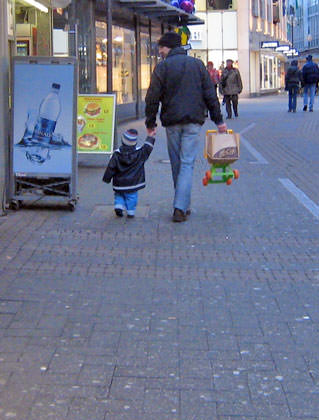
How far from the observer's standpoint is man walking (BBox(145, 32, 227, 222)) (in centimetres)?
801

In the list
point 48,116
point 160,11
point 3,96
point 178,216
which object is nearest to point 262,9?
point 160,11

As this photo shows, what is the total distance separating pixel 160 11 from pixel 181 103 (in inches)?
660

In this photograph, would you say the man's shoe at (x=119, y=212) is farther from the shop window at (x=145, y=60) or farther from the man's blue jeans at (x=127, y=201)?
the shop window at (x=145, y=60)

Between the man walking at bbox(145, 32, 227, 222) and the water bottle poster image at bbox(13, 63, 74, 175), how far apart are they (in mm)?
1058

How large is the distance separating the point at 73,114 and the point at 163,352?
453 centimetres

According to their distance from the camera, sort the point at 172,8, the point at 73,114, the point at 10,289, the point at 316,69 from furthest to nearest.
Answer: the point at 316,69
the point at 172,8
the point at 73,114
the point at 10,289

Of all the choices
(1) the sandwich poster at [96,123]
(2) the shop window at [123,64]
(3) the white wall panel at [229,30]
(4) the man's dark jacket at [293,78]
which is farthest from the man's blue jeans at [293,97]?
(3) the white wall panel at [229,30]

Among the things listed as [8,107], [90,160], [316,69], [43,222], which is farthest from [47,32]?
[316,69]

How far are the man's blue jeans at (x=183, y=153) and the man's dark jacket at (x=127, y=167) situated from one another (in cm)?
26

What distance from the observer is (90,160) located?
1361 centimetres

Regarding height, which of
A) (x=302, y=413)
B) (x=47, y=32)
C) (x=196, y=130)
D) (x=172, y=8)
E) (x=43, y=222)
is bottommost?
(x=302, y=413)

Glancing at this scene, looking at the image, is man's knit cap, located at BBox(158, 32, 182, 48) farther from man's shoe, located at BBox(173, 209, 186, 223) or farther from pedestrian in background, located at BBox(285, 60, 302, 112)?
pedestrian in background, located at BBox(285, 60, 302, 112)

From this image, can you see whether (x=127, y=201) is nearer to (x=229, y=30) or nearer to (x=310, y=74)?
(x=310, y=74)

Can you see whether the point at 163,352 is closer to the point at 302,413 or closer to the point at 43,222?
the point at 302,413
